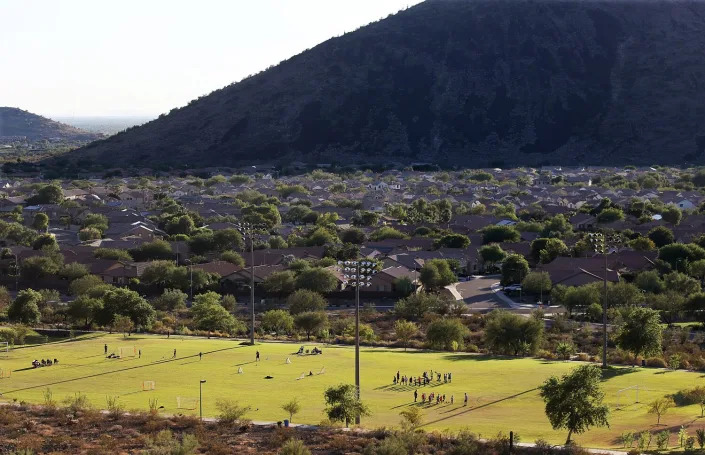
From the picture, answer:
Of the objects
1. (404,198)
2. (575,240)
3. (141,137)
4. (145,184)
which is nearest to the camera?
(575,240)

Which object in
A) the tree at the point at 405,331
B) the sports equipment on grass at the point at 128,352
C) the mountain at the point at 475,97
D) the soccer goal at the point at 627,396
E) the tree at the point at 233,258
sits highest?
the mountain at the point at 475,97

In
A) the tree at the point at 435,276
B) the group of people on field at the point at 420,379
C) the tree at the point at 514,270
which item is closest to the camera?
the group of people on field at the point at 420,379

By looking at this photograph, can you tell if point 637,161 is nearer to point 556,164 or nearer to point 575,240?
point 556,164

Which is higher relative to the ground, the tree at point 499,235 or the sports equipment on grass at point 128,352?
the tree at point 499,235

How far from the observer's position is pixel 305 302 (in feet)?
165

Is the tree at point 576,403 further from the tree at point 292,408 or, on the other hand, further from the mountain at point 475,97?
the mountain at point 475,97

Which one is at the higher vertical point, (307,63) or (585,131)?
(307,63)

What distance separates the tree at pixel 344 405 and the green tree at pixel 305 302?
868 inches

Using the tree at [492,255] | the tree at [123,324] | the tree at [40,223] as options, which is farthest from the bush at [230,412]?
the tree at [40,223]

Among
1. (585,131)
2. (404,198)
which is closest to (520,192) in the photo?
(404,198)

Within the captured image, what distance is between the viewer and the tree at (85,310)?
45.6 metres

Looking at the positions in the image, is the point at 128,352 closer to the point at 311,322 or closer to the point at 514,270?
the point at 311,322

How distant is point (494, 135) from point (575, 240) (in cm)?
9753

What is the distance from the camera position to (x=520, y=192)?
108500 mm
